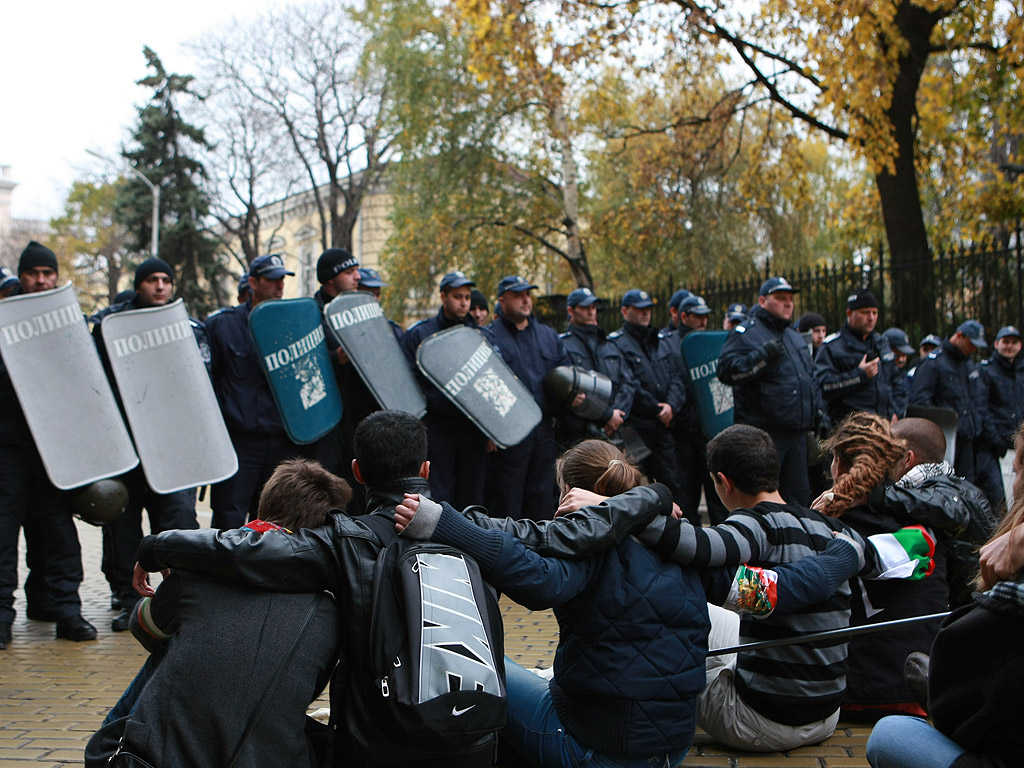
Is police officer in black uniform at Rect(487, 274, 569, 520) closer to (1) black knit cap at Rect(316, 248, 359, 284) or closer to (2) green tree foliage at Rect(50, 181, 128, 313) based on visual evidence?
(1) black knit cap at Rect(316, 248, 359, 284)

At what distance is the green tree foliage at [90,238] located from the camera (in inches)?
1444

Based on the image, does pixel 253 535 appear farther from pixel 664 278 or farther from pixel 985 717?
pixel 664 278

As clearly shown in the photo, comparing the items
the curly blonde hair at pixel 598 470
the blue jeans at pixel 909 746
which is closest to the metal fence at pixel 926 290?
the curly blonde hair at pixel 598 470

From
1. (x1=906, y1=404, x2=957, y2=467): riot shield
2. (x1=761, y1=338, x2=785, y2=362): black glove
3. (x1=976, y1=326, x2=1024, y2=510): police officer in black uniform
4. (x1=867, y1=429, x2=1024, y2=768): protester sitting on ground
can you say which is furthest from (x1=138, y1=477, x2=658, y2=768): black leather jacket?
(x1=976, y1=326, x2=1024, y2=510): police officer in black uniform

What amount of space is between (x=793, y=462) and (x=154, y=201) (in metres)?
27.0

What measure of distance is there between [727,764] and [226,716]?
1.74 m

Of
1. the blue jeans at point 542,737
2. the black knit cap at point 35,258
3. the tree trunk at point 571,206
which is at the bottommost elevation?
the blue jeans at point 542,737

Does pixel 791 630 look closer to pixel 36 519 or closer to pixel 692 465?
pixel 36 519

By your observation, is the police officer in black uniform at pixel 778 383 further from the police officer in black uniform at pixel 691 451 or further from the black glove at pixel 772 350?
the police officer in black uniform at pixel 691 451

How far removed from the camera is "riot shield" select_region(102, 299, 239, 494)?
5285 millimetres

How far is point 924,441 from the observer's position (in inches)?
173

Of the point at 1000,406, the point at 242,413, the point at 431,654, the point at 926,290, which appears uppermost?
the point at 926,290

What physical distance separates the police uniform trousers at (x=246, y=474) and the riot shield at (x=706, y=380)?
350cm

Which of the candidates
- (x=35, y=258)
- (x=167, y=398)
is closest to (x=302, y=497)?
(x=167, y=398)
